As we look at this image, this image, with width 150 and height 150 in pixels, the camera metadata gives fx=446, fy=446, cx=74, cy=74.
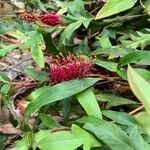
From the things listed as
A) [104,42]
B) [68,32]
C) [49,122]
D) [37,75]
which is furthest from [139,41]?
[49,122]

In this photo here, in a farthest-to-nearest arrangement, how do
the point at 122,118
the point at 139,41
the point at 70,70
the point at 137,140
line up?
the point at 139,41 < the point at 70,70 < the point at 122,118 < the point at 137,140

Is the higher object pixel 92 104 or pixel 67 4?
pixel 67 4

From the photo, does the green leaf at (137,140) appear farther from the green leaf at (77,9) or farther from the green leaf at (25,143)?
the green leaf at (77,9)

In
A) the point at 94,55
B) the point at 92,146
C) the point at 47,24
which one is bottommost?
the point at 92,146

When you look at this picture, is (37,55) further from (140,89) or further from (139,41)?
(140,89)

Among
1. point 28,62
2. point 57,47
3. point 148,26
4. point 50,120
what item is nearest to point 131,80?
point 50,120

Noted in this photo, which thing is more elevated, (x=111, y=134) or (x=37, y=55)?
(x=37, y=55)

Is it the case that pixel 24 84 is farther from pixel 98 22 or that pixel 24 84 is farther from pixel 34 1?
pixel 34 1
